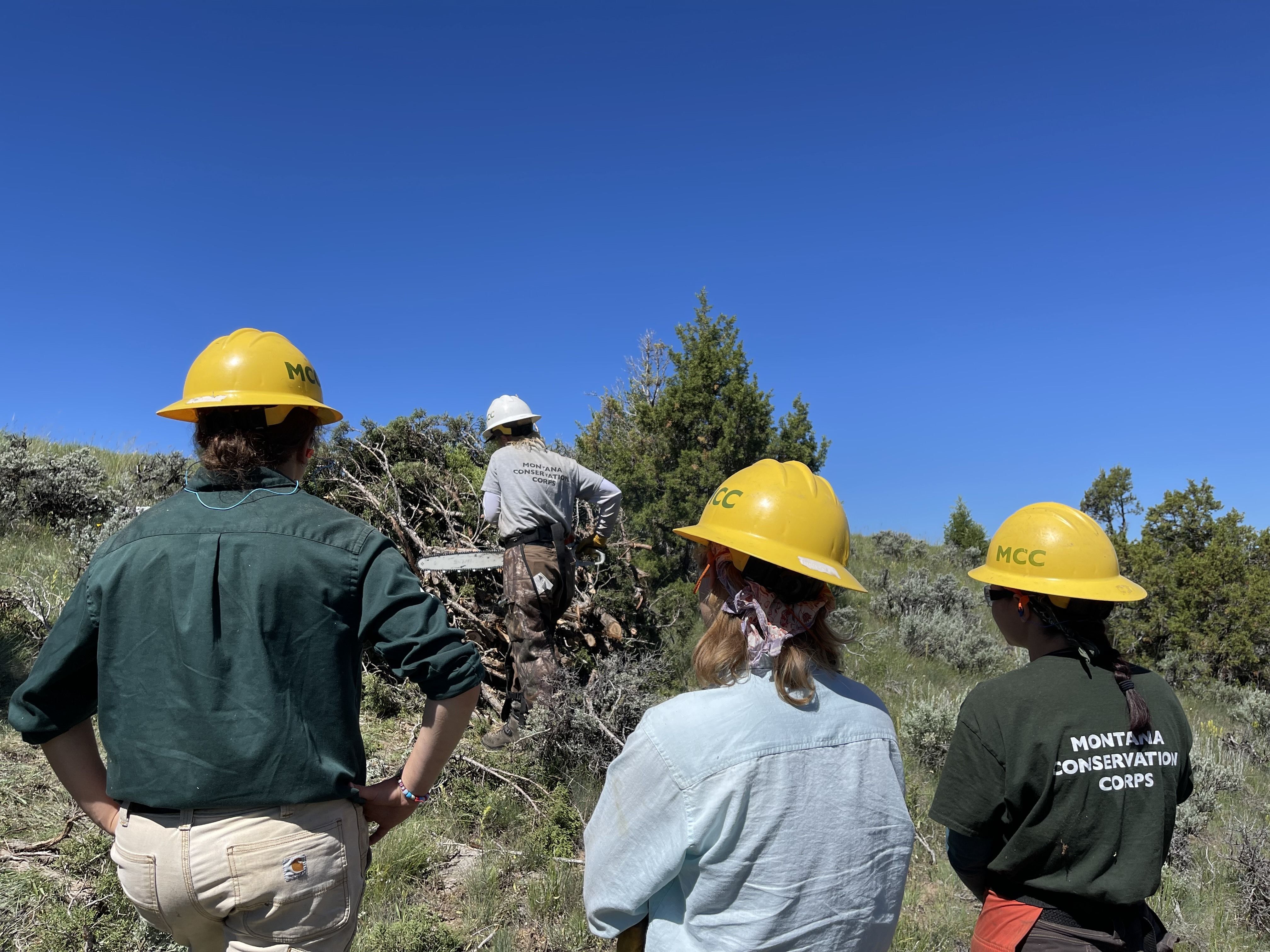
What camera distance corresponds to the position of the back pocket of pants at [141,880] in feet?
5.82

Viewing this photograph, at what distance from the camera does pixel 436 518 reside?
782 cm

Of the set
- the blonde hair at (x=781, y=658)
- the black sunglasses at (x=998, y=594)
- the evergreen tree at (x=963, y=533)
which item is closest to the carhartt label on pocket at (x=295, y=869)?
the blonde hair at (x=781, y=658)

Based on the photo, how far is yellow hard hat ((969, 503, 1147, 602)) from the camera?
236 centimetres

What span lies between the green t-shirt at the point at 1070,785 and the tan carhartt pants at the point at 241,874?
1609 millimetres

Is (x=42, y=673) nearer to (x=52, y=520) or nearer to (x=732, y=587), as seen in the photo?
(x=732, y=587)

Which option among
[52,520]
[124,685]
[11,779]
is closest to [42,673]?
[124,685]

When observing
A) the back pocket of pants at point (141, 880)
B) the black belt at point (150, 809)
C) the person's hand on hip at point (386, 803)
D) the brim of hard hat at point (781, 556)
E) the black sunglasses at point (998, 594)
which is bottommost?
the back pocket of pants at point (141, 880)

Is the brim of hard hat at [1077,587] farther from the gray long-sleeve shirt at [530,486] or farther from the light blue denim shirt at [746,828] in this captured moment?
the gray long-sleeve shirt at [530,486]

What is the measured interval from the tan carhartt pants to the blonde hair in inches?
39.3

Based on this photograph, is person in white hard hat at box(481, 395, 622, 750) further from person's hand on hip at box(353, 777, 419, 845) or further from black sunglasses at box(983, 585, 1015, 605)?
black sunglasses at box(983, 585, 1015, 605)

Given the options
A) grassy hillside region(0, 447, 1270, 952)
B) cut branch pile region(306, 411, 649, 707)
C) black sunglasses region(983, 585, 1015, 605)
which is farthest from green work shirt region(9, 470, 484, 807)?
cut branch pile region(306, 411, 649, 707)

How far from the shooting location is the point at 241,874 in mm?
1740

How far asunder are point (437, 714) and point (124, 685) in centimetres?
73

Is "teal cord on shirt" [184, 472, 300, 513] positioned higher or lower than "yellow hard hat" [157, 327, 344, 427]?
lower
